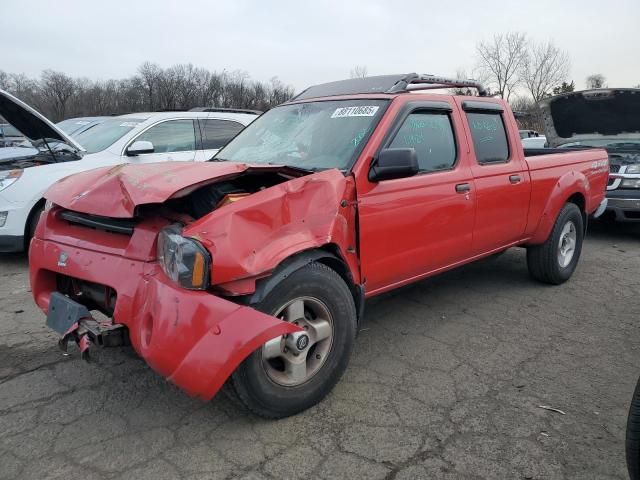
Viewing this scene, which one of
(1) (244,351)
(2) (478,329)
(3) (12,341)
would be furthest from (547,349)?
(3) (12,341)

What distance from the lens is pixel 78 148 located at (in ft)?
19.7

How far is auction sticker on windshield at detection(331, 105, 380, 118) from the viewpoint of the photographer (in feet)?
11.5

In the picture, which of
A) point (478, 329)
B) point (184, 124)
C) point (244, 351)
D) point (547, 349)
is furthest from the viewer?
point (184, 124)

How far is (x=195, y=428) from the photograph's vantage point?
275 centimetres

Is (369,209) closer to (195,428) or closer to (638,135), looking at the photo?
(195,428)

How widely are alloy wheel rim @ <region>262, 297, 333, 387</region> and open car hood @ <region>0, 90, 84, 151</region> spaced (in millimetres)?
3976

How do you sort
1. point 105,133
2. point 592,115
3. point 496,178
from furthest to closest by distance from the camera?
point 592,115 → point 105,133 → point 496,178

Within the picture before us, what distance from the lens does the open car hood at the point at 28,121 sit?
5.09m

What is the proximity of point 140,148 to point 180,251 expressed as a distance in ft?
14.4

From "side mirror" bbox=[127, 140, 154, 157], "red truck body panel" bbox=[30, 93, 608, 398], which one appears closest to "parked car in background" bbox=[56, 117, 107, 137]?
"side mirror" bbox=[127, 140, 154, 157]

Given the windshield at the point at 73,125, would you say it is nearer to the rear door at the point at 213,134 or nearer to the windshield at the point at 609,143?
the rear door at the point at 213,134

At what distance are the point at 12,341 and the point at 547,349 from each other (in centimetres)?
391

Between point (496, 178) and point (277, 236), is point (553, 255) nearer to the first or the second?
point (496, 178)

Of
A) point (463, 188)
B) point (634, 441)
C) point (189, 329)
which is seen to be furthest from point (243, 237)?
point (463, 188)
